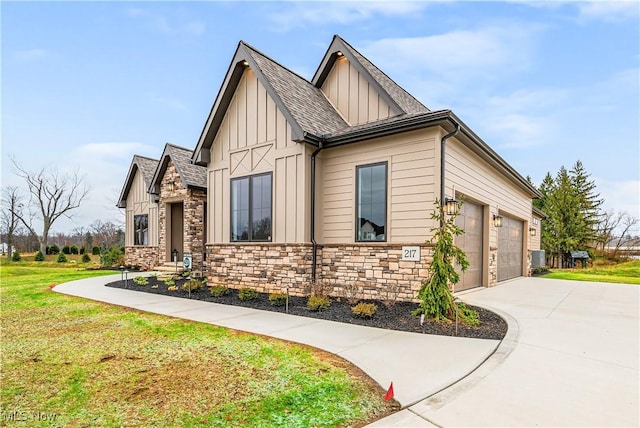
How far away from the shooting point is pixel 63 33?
35.8 ft

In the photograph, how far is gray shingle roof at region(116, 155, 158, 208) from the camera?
18.0 metres

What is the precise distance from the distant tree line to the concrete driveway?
26.0 metres

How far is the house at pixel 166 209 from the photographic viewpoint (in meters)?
14.9

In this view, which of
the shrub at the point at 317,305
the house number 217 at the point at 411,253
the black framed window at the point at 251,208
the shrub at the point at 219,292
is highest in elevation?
the black framed window at the point at 251,208

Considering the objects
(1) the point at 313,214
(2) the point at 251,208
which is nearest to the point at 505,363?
(1) the point at 313,214

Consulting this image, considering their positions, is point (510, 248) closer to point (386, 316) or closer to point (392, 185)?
point (392, 185)

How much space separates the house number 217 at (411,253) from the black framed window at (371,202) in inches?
24.2

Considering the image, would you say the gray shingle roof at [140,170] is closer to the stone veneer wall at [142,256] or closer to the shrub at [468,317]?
the stone veneer wall at [142,256]

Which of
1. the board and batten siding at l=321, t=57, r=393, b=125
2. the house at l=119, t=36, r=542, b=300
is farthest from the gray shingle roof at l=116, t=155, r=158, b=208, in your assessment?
the board and batten siding at l=321, t=57, r=393, b=125

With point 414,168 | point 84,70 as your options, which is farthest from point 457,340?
point 84,70

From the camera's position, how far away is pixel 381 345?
4.94m

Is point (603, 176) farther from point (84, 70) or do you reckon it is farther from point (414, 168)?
point (84, 70)

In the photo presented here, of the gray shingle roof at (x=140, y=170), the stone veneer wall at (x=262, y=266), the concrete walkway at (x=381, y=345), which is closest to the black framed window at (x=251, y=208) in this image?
the stone veneer wall at (x=262, y=266)

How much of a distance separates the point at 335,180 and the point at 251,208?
2700mm
